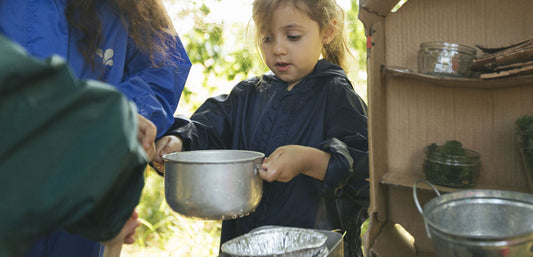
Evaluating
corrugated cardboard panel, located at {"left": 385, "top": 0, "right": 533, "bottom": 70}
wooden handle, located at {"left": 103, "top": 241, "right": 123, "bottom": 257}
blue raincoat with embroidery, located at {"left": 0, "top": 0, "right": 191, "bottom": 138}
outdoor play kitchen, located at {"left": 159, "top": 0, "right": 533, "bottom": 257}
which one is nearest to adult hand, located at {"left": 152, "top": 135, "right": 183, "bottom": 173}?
blue raincoat with embroidery, located at {"left": 0, "top": 0, "right": 191, "bottom": 138}

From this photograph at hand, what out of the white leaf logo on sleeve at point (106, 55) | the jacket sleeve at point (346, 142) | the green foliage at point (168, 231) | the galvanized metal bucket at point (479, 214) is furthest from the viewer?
the green foliage at point (168, 231)

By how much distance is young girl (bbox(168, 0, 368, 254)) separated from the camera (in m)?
1.70

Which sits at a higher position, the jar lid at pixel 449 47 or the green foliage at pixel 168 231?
the jar lid at pixel 449 47

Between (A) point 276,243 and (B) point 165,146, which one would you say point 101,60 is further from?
(A) point 276,243

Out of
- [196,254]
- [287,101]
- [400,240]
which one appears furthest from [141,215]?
[400,240]

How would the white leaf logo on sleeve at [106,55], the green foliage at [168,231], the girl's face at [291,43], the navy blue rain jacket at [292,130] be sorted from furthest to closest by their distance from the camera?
the green foliage at [168,231]
the girl's face at [291,43]
the navy blue rain jacket at [292,130]
the white leaf logo on sleeve at [106,55]

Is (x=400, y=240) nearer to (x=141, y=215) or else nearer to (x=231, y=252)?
(x=231, y=252)

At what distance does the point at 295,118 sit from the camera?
6.14 ft

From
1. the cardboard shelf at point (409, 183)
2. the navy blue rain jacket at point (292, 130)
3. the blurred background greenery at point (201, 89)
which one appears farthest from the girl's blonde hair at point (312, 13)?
the blurred background greenery at point (201, 89)

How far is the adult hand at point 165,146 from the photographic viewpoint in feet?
5.34

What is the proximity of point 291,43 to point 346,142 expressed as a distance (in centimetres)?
47

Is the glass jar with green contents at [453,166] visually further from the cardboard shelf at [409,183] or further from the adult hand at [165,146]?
the adult hand at [165,146]

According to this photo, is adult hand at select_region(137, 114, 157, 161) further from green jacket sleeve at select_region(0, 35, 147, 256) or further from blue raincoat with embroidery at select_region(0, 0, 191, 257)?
green jacket sleeve at select_region(0, 35, 147, 256)

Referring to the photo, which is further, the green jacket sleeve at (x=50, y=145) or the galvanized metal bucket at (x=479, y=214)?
the galvanized metal bucket at (x=479, y=214)
